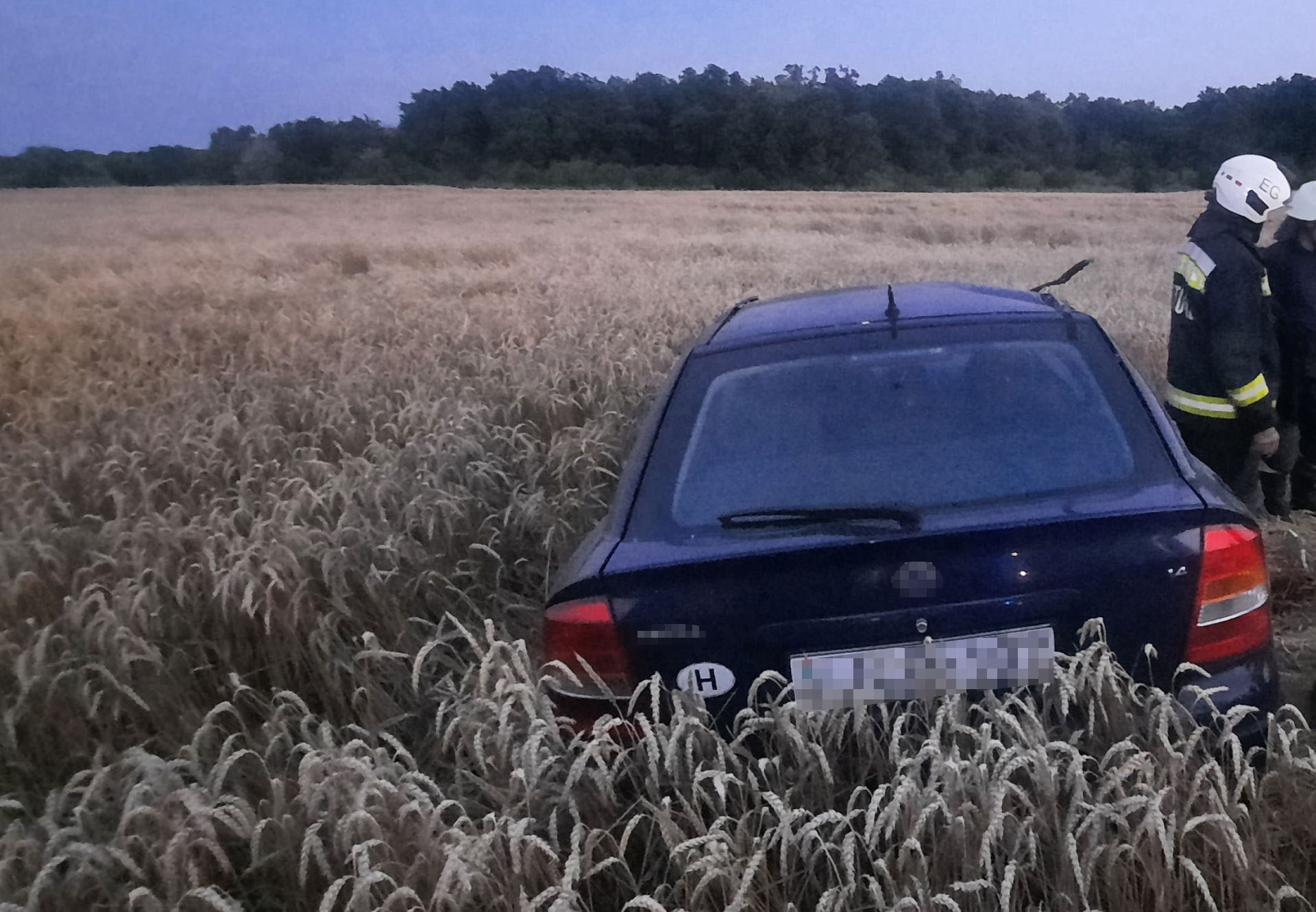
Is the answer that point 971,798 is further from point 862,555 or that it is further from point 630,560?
point 630,560

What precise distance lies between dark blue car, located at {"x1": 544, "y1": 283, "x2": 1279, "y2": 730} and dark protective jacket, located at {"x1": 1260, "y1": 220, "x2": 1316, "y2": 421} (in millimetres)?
2958

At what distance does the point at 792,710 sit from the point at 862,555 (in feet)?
1.10

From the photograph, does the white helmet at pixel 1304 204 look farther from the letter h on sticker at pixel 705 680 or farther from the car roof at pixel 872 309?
the letter h on sticker at pixel 705 680

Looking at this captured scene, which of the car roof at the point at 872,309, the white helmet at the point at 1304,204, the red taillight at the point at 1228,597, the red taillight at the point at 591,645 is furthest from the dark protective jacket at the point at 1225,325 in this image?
the red taillight at the point at 591,645

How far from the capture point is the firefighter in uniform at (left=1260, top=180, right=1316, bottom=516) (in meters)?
4.85

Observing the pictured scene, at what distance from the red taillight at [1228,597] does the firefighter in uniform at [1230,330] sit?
2404 mm

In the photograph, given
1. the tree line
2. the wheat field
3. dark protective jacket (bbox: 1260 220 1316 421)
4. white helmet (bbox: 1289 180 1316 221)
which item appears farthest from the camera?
the tree line

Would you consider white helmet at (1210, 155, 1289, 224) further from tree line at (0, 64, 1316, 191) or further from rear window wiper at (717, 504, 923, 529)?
tree line at (0, 64, 1316, 191)

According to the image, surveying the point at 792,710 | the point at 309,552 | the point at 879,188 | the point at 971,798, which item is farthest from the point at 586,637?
the point at 879,188

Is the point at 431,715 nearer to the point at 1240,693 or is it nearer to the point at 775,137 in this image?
the point at 1240,693

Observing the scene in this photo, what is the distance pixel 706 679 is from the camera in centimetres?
218

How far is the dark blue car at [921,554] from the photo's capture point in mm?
2080

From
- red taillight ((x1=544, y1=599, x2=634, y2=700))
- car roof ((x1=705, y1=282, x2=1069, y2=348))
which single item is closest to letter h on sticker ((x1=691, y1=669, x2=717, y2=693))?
A: red taillight ((x1=544, y1=599, x2=634, y2=700))

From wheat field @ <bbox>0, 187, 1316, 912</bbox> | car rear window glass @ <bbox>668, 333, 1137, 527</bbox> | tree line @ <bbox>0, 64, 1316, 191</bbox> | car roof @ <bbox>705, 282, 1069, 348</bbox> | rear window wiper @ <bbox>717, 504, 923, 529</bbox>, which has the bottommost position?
wheat field @ <bbox>0, 187, 1316, 912</bbox>
